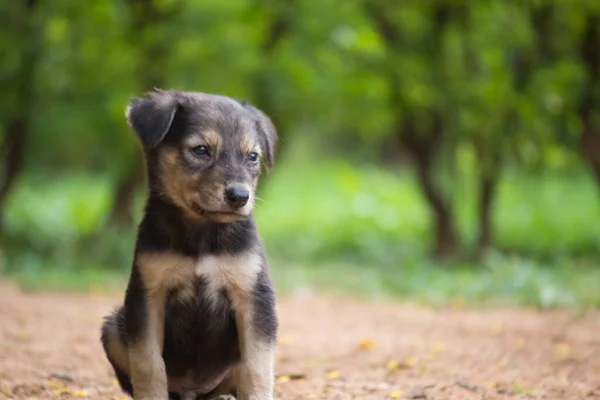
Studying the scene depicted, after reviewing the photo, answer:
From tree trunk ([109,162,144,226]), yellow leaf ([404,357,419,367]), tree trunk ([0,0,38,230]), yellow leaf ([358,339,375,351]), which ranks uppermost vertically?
tree trunk ([0,0,38,230])

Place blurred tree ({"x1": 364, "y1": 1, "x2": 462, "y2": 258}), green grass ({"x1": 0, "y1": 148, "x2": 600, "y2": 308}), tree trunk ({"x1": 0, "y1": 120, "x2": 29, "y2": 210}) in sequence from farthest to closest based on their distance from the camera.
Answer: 1. tree trunk ({"x1": 0, "y1": 120, "x2": 29, "y2": 210})
2. blurred tree ({"x1": 364, "y1": 1, "x2": 462, "y2": 258})
3. green grass ({"x1": 0, "y1": 148, "x2": 600, "y2": 308})

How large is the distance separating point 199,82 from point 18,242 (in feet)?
13.5

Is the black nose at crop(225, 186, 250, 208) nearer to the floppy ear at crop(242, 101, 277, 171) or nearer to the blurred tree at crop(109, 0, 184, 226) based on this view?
the floppy ear at crop(242, 101, 277, 171)

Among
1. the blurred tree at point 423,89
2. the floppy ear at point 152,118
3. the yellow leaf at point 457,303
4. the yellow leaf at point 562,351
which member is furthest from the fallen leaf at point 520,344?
the blurred tree at point 423,89

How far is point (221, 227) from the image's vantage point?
5270 mm

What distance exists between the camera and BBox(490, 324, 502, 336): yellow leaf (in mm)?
9484

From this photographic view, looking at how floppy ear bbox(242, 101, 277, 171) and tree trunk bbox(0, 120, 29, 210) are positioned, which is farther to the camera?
tree trunk bbox(0, 120, 29, 210)

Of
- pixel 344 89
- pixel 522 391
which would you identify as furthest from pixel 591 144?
pixel 522 391

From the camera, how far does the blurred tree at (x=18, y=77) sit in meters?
14.7

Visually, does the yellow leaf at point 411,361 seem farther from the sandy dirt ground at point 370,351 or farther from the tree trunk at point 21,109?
the tree trunk at point 21,109

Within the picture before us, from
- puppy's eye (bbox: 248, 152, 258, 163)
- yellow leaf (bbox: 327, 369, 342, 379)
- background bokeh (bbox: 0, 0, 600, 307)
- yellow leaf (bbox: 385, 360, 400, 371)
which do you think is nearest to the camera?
puppy's eye (bbox: 248, 152, 258, 163)

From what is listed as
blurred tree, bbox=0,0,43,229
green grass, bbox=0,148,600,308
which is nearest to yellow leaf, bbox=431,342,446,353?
green grass, bbox=0,148,600,308

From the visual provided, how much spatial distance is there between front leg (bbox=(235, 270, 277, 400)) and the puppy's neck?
25 cm

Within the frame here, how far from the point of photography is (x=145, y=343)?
509 centimetres
